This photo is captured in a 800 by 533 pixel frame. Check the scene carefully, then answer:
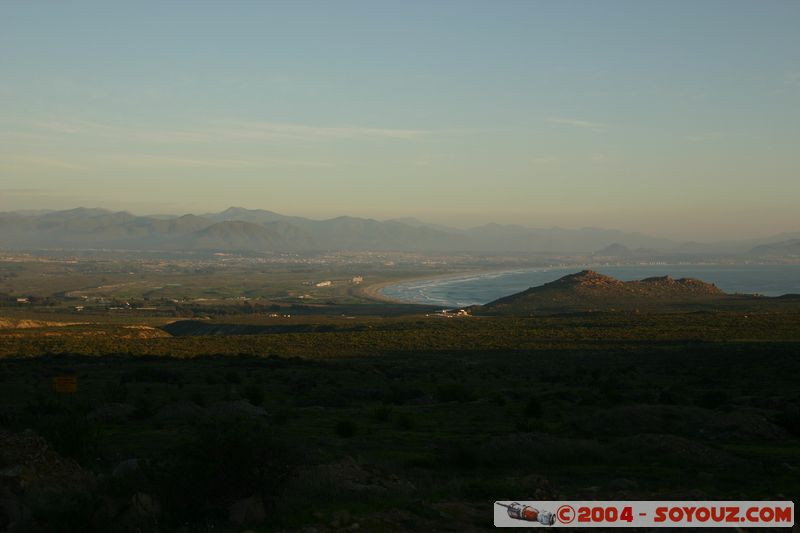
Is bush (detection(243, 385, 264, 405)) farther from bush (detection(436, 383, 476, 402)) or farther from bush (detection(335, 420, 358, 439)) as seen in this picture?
bush (detection(335, 420, 358, 439))

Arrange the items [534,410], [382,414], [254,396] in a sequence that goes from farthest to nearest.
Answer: [254,396]
[534,410]
[382,414]

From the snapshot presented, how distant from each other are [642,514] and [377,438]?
9.81 m

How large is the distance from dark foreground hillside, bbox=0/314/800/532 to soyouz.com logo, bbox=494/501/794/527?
2.05 feet

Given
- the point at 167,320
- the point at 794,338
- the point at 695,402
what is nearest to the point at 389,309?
the point at 167,320

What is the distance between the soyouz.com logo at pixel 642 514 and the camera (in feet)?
33.7

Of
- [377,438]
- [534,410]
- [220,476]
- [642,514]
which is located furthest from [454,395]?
[642,514]

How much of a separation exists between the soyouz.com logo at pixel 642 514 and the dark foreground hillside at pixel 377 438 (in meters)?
0.62

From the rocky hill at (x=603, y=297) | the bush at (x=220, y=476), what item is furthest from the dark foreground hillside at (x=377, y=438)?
the rocky hill at (x=603, y=297)

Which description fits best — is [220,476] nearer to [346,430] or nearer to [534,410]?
[346,430]

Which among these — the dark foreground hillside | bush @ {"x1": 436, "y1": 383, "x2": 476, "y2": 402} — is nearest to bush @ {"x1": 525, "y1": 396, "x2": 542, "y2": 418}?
the dark foreground hillside

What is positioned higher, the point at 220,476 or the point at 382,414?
the point at 220,476

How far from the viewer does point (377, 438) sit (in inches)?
770

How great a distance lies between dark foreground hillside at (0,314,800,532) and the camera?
1121cm

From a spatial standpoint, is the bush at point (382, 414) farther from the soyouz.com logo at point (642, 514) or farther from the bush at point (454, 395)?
the soyouz.com logo at point (642, 514)
